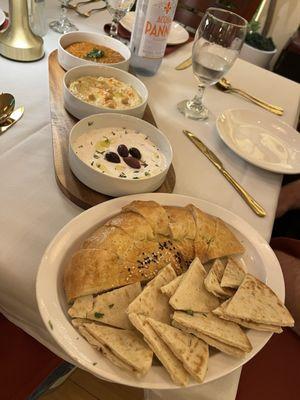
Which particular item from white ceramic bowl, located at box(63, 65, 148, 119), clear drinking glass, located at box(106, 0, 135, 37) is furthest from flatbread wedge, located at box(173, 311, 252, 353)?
clear drinking glass, located at box(106, 0, 135, 37)

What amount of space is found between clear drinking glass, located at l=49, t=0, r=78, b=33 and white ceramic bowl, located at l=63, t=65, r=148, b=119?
0.46 m

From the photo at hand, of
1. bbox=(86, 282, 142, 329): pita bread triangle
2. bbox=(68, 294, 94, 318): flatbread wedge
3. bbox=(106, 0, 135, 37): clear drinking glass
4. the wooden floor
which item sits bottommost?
the wooden floor

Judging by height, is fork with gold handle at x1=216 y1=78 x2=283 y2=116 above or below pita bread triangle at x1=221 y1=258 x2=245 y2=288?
below

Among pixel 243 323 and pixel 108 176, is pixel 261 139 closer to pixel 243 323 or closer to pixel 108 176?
pixel 108 176

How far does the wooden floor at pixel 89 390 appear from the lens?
1.30 metres

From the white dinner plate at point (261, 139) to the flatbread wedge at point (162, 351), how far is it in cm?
63

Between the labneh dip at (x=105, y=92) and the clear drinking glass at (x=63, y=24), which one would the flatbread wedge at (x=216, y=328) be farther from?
the clear drinking glass at (x=63, y=24)

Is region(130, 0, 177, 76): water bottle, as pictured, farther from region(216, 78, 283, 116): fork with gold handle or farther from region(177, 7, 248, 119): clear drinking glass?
region(216, 78, 283, 116): fork with gold handle

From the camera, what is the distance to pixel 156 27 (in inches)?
45.4

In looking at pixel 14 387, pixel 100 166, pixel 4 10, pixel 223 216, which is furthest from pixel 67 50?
pixel 14 387

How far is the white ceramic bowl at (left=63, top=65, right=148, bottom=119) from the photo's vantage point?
94 centimetres

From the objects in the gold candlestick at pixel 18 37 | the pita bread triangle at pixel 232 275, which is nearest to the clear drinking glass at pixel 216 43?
the gold candlestick at pixel 18 37

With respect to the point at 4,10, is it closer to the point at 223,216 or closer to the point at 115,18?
the point at 115,18

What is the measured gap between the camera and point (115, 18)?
1.39m
